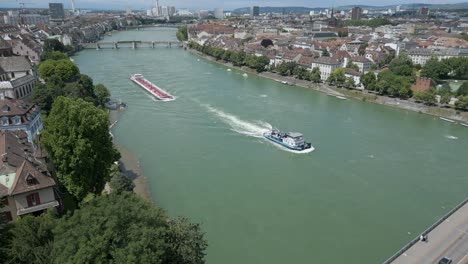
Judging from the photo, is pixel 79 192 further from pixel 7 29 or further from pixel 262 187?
pixel 7 29

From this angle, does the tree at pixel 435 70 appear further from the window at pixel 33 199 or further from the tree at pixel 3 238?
the tree at pixel 3 238

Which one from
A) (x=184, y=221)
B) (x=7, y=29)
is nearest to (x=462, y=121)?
(x=184, y=221)

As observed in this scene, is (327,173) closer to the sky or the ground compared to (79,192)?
closer to the ground

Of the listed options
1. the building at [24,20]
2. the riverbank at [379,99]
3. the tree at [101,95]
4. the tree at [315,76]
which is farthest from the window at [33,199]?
the building at [24,20]

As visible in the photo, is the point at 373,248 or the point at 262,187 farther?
the point at 262,187

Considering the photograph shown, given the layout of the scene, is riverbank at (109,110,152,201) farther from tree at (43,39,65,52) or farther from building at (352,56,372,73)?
tree at (43,39,65,52)

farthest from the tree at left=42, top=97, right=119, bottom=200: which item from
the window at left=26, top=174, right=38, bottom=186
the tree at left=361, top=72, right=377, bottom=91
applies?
the tree at left=361, top=72, right=377, bottom=91

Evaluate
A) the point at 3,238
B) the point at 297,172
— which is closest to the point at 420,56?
the point at 297,172
